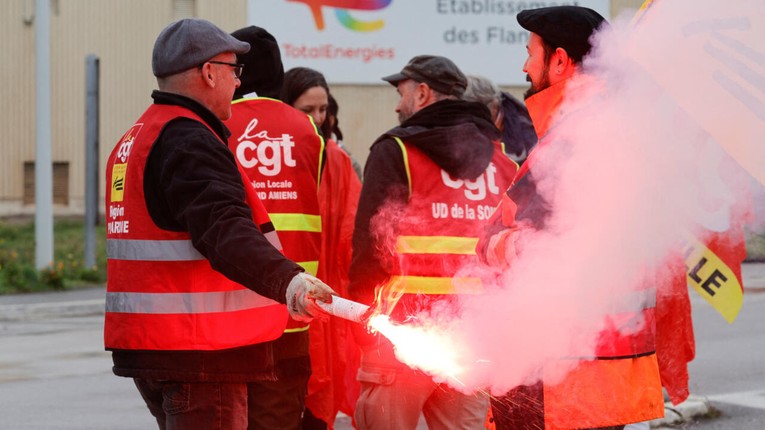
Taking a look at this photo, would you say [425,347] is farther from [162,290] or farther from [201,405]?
[162,290]

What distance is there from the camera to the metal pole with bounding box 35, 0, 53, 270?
15.5m

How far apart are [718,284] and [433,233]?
1.16 metres

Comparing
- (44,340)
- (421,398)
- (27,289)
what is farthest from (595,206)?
(27,289)

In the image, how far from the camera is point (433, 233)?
4832 mm

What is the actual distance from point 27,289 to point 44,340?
3.94 m

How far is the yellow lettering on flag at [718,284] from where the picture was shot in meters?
4.11

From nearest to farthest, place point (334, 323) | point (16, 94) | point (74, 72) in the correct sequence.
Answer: point (334, 323)
point (16, 94)
point (74, 72)

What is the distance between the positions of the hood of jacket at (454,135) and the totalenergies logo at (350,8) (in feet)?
67.4

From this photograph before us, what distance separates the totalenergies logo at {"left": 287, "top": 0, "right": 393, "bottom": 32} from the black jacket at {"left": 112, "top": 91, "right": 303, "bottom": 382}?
2188 centimetres

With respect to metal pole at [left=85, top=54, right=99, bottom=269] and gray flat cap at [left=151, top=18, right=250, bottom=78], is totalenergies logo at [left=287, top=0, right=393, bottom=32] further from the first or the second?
gray flat cap at [left=151, top=18, right=250, bottom=78]

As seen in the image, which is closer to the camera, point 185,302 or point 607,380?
point 607,380

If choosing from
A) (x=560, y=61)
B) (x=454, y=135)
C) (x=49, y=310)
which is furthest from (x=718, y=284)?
(x=49, y=310)

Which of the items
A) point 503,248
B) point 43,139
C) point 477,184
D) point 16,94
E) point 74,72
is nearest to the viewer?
point 503,248

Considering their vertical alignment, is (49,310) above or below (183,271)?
below
